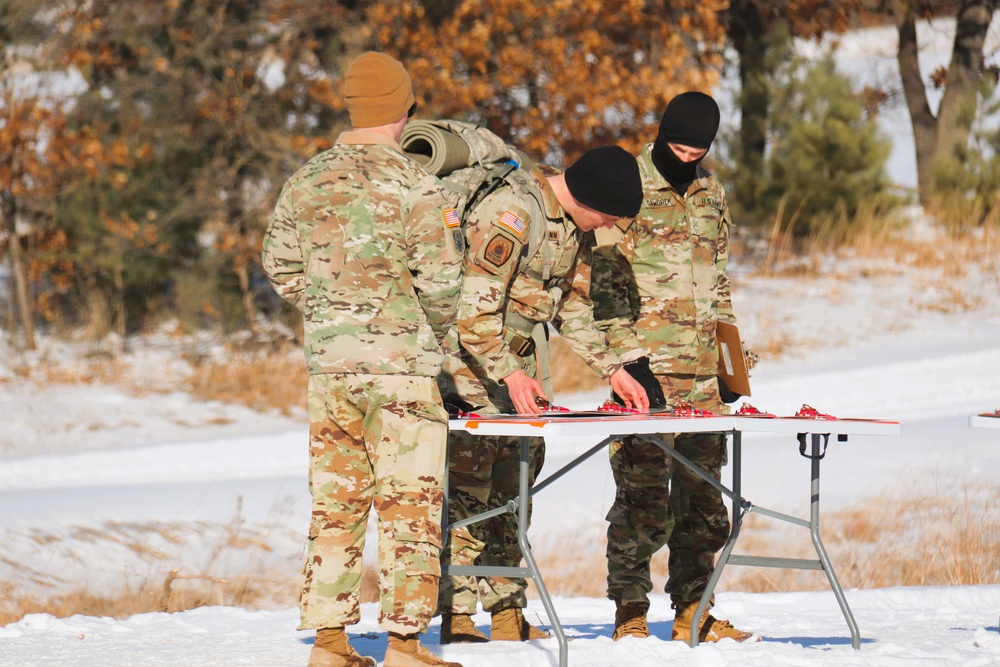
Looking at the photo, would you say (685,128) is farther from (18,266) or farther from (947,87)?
(947,87)

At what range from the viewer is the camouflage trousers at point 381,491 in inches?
185

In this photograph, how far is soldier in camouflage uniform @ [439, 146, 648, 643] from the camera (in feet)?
17.2

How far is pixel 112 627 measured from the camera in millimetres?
6188

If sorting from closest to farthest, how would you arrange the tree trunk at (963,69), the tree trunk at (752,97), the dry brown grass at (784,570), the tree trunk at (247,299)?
the dry brown grass at (784,570) → the tree trunk at (247,299) → the tree trunk at (752,97) → the tree trunk at (963,69)

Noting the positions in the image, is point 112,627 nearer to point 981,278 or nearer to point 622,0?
point 622,0

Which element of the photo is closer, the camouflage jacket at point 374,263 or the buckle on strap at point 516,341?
the camouflage jacket at point 374,263

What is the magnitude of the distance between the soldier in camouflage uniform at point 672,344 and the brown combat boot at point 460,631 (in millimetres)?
604

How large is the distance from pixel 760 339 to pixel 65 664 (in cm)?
1082

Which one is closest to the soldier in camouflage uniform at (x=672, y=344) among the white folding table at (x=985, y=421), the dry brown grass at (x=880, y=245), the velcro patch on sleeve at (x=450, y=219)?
the white folding table at (x=985, y=421)

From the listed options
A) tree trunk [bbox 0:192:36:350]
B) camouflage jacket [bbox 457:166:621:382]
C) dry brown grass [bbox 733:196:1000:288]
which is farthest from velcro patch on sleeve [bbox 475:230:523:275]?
dry brown grass [bbox 733:196:1000:288]

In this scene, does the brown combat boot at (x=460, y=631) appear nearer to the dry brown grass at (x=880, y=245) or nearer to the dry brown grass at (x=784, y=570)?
the dry brown grass at (x=784, y=570)

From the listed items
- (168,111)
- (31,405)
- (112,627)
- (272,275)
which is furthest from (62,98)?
(272,275)

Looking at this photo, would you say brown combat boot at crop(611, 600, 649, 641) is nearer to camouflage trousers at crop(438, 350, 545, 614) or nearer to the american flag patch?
camouflage trousers at crop(438, 350, 545, 614)

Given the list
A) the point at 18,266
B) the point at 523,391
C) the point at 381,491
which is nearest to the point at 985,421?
the point at 523,391
